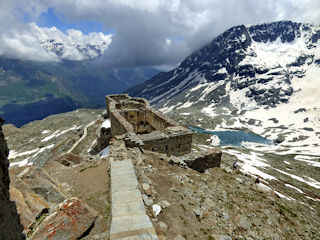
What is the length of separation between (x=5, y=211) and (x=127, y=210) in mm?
5952

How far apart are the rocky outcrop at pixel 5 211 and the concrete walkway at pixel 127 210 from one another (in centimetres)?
393

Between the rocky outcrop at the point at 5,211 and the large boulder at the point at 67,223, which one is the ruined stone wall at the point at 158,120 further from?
the rocky outcrop at the point at 5,211

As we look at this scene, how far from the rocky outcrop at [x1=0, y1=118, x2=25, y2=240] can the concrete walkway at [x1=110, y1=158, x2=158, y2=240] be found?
12.9 feet

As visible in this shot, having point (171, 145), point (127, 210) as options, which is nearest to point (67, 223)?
point (127, 210)

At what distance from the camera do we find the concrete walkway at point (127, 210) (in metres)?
8.80

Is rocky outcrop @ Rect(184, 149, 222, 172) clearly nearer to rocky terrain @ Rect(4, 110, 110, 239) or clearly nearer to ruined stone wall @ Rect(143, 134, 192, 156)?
ruined stone wall @ Rect(143, 134, 192, 156)

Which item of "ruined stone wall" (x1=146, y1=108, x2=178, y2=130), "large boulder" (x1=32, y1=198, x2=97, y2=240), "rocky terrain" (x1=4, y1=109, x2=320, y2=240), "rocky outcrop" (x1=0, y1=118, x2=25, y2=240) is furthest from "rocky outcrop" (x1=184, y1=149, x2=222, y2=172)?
"rocky outcrop" (x1=0, y1=118, x2=25, y2=240)

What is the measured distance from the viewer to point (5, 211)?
18.6ft

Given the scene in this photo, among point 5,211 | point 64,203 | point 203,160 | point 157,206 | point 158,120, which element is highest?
point 5,211

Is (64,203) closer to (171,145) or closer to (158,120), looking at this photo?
(171,145)

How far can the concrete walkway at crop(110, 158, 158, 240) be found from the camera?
880 centimetres

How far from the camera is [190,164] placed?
2416 centimetres

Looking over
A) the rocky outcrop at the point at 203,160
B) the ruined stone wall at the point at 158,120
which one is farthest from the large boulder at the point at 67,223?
the ruined stone wall at the point at 158,120

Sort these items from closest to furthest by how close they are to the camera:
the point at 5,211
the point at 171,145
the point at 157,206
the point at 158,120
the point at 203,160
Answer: the point at 5,211, the point at 157,206, the point at 171,145, the point at 203,160, the point at 158,120
